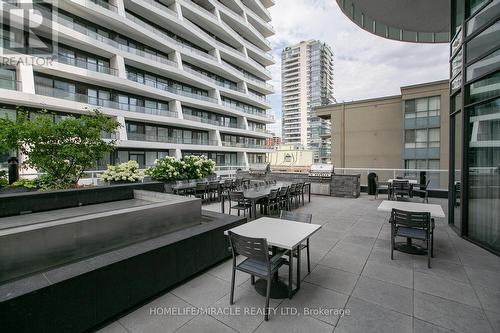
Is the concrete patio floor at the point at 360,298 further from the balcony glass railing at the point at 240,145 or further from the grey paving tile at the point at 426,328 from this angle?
the balcony glass railing at the point at 240,145

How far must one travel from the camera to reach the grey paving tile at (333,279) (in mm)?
3133

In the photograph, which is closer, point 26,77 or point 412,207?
point 412,207

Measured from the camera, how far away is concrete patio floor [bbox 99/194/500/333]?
239cm

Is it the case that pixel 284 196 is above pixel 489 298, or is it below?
above

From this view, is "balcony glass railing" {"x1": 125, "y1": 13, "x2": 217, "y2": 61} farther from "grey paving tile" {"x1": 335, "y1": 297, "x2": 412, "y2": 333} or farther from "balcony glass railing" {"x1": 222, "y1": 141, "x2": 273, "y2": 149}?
"grey paving tile" {"x1": 335, "y1": 297, "x2": 412, "y2": 333}

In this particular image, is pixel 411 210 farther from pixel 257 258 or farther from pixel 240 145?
pixel 240 145

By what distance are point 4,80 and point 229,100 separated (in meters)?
22.0

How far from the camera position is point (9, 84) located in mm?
12734

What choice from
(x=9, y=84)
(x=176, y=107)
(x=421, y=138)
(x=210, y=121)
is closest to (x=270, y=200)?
(x=9, y=84)

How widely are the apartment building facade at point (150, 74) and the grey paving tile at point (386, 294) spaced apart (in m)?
11.4

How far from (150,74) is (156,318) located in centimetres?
2298

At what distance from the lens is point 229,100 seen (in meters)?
31.1

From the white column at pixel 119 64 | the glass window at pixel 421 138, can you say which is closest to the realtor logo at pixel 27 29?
the white column at pixel 119 64

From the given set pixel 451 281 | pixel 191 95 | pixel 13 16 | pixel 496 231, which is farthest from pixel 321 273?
pixel 191 95
